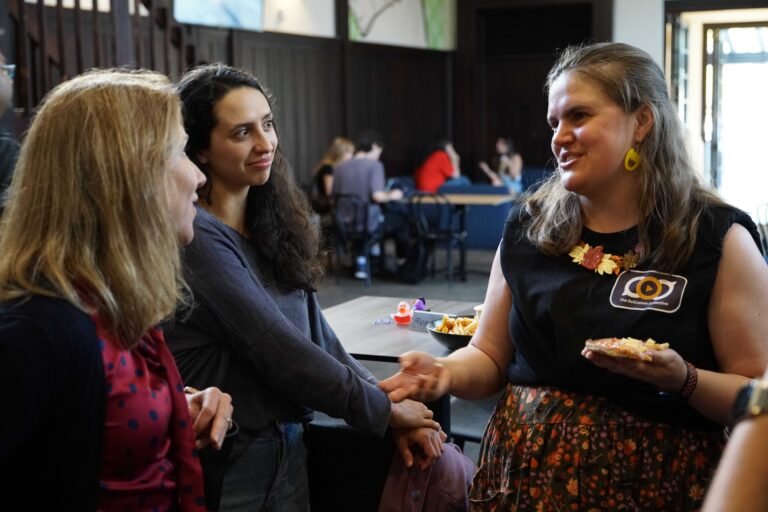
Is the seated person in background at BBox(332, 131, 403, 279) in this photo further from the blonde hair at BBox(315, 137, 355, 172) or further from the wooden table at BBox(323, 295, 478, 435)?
the wooden table at BBox(323, 295, 478, 435)

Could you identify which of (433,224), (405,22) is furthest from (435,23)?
(433,224)

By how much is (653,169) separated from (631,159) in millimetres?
47

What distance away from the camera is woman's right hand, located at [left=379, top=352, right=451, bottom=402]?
1972mm

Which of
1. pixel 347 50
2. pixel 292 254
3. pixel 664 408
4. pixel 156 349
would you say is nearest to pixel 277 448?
pixel 292 254

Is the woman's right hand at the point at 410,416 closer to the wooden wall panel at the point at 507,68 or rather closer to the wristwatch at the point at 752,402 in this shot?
the wristwatch at the point at 752,402

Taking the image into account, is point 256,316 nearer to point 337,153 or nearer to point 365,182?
point 365,182

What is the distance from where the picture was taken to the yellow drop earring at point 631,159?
73.0 inches

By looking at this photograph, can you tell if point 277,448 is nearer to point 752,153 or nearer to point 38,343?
point 38,343

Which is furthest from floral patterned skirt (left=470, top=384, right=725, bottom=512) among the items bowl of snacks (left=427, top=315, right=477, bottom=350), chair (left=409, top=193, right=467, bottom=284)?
chair (left=409, top=193, right=467, bottom=284)

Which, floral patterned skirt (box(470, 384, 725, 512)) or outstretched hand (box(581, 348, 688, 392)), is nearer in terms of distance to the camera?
outstretched hand (box(581, 348, 688, 392))

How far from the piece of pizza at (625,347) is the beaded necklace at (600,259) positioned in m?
0.21

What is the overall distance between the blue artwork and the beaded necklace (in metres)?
7.78

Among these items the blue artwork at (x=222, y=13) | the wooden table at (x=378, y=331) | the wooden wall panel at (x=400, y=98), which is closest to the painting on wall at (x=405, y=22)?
the wooden wall panel at (x=400, y=98)

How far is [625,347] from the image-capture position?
160cm
